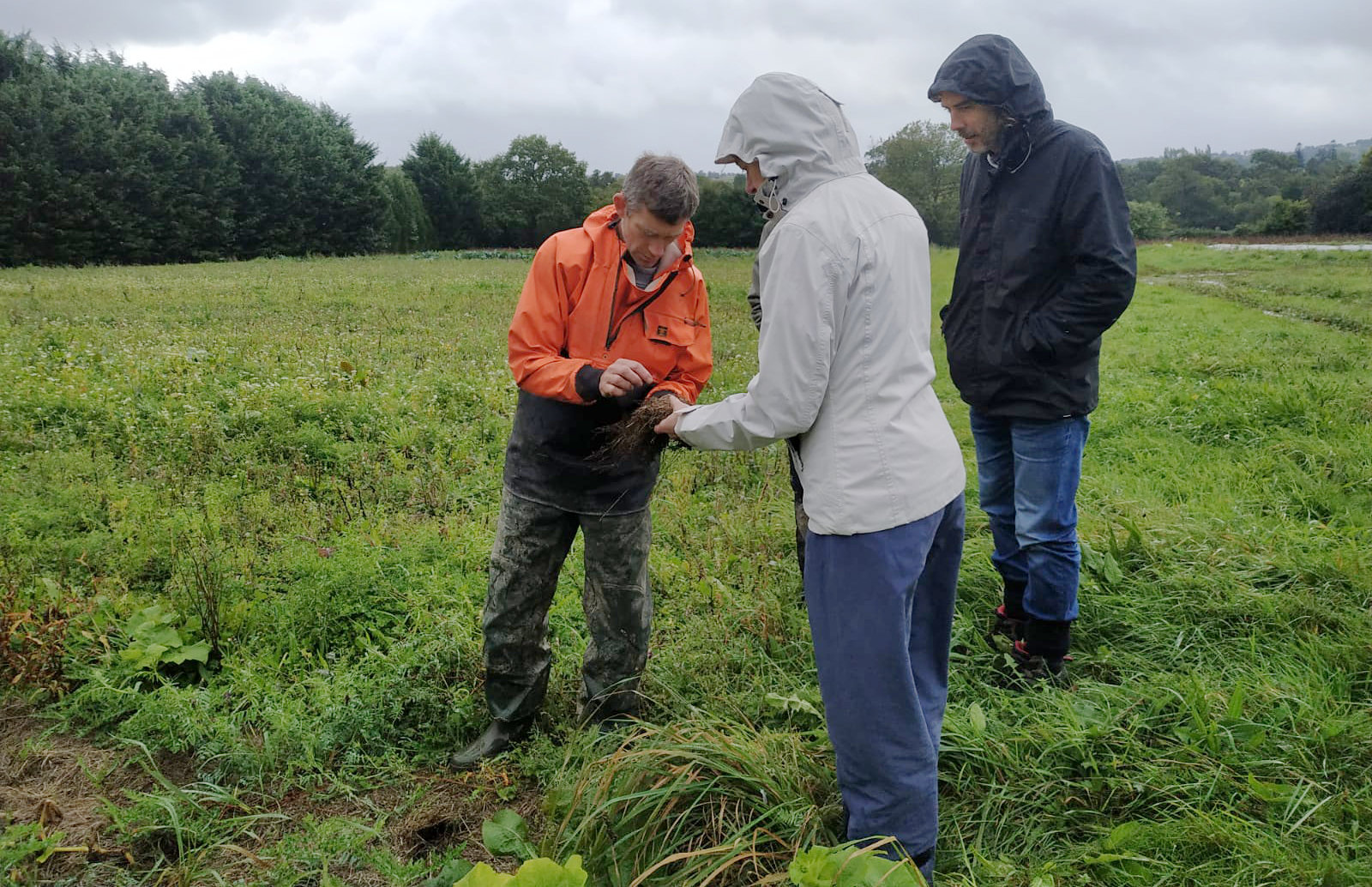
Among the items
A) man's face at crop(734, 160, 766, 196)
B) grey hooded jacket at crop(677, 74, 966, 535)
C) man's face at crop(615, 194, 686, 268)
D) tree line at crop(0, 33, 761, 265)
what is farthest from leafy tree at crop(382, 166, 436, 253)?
grey hooded jacket at crop(677, 74, 966, 535)

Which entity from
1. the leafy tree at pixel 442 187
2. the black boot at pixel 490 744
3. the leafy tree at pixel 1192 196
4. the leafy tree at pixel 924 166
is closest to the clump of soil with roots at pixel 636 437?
the black boot at pixel 490 744

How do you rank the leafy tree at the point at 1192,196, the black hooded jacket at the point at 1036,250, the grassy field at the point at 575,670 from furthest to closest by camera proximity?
1. the leafy tree at the point at 1192,196
2. the black hooded jacket at the point at 1036,250
3. the grassy field at the point at 575,670

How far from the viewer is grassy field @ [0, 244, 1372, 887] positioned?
243 centimetres

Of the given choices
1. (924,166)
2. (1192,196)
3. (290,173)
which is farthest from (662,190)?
(1192,196)

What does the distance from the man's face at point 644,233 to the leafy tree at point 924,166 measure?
15.4 m

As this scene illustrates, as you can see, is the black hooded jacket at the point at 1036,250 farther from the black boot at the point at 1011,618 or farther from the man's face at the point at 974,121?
the black boot at the point at 1011,618

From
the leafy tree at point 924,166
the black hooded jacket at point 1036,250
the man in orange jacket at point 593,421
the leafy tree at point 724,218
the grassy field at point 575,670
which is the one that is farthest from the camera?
the leafy tree at point 724,218

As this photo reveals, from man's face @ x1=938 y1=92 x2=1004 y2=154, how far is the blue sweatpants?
1575mm

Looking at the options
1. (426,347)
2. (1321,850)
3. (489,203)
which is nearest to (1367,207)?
(489,203)

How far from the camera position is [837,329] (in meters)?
2.02

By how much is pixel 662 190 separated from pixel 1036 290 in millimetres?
1526

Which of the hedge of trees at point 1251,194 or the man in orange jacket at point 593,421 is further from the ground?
the hedge of trees at point 1251,194

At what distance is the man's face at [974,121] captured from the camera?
3033mm

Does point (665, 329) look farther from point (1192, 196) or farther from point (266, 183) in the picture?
point (1192, 196)
